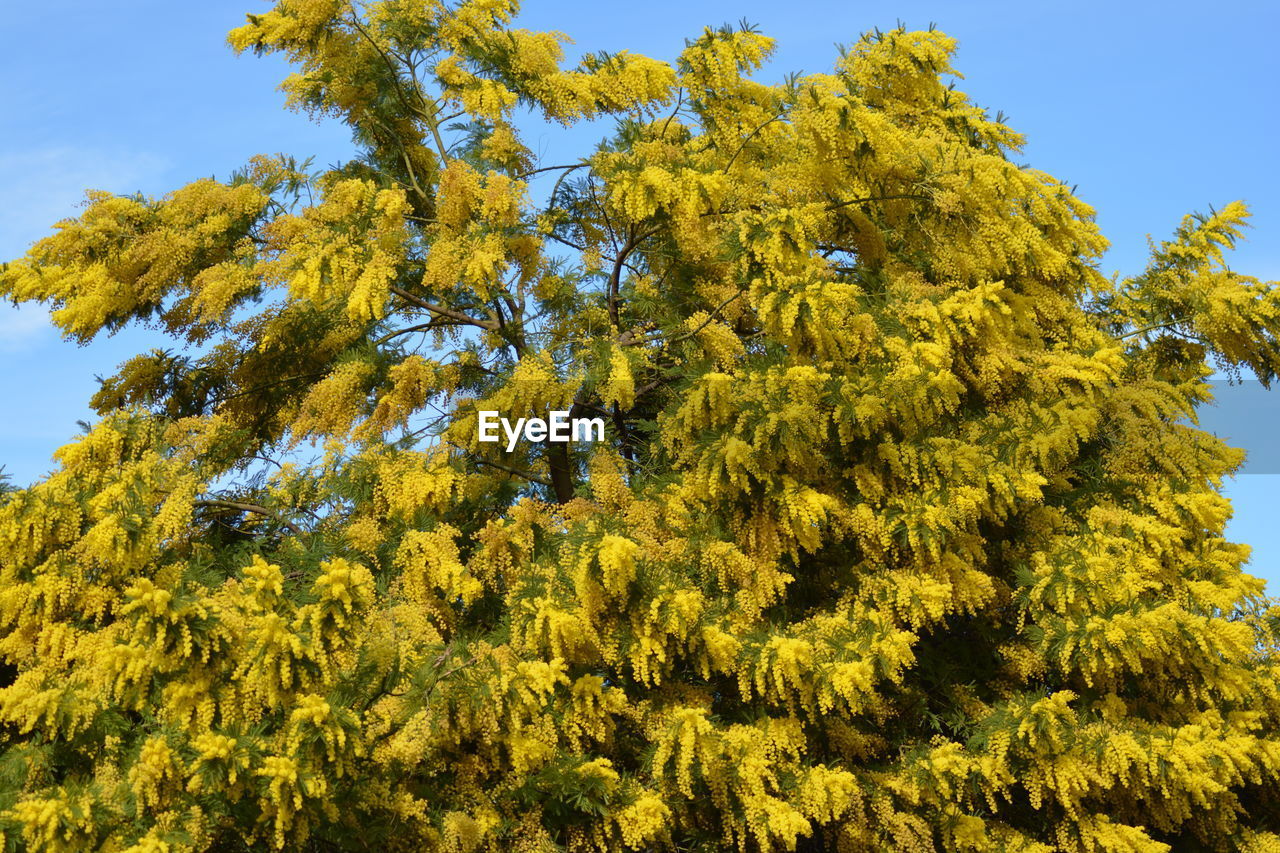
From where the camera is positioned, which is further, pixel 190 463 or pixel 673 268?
pixel 673 268

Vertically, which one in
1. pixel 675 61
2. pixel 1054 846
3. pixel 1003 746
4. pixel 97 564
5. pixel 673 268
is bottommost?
pixel 1054 846

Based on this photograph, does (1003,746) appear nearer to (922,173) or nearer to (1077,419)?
(1077,419)

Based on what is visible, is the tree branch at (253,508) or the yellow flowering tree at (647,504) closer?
the yellow flowering tree at (647,504)

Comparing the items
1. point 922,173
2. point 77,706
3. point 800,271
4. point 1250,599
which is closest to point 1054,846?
point 1250,599

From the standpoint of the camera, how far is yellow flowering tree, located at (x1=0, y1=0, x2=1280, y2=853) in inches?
255

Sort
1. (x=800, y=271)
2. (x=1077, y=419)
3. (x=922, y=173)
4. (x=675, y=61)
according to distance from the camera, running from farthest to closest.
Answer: (x=675, y=61)
(x=922, y=173)
(x=1077, y=419)
(x=800, y=271)

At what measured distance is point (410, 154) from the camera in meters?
11.6

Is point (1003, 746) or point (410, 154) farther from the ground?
point (410, 154)

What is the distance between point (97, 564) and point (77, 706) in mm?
925

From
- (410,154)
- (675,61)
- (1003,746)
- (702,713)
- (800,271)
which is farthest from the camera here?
(410,154)

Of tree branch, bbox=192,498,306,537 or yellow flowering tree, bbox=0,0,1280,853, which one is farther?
tree branch, bbox=192,498,306,537

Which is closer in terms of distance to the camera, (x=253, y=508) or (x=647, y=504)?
(x=647, y=504)

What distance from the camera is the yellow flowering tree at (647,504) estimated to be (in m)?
6.49

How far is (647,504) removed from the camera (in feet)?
27.7
